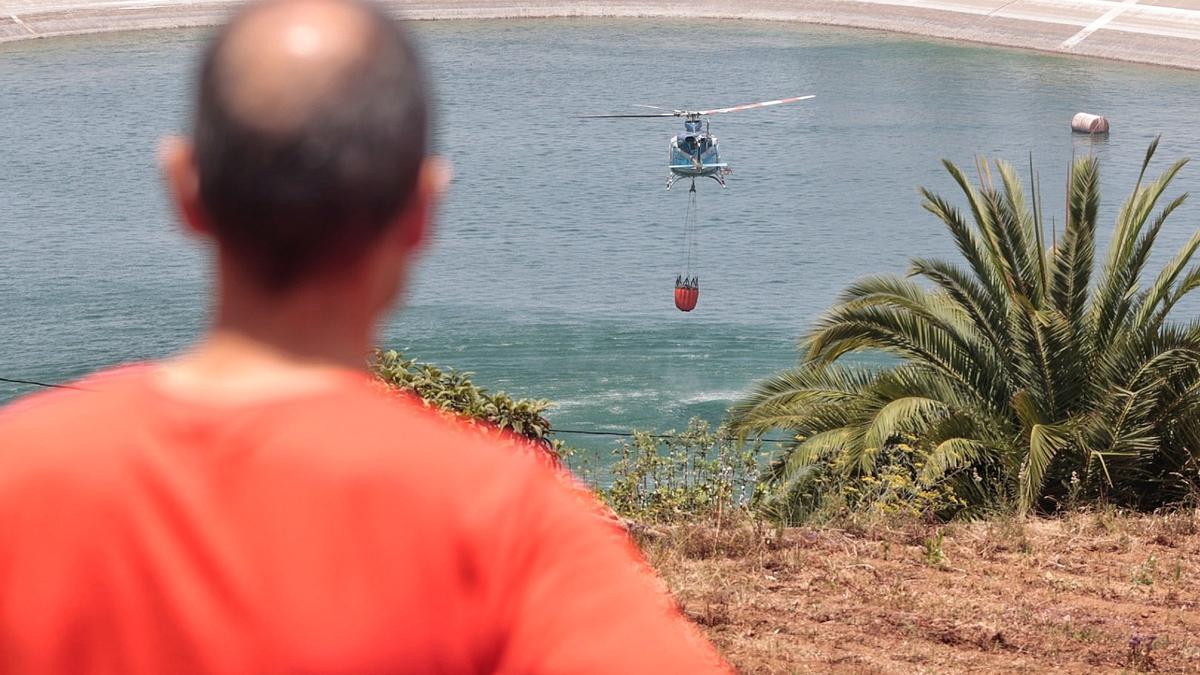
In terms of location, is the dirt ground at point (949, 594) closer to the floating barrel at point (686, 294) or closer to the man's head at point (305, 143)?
the man's head at point (305, 143)

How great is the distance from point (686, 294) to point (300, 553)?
1396 inches

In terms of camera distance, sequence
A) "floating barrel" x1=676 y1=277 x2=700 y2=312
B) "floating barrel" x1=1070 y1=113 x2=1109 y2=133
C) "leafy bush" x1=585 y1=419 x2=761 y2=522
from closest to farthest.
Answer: "leafy bush" x1=585 y1=419 x2=761 y2=522, "floating barrel" x1=676 y1=277 x2=700 y2=312, "floating barrel" x1=1070 y1=113 x2=1109 y2=133

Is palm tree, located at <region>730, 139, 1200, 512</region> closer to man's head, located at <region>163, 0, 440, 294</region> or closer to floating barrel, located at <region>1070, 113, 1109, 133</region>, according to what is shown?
man's head, located at <region>163, 0, 440, 294</region>

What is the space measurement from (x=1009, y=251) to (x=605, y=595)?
49.5 ft

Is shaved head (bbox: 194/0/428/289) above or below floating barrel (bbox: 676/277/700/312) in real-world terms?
below

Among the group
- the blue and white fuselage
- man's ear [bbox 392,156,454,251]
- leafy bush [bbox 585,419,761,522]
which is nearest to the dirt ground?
leafy bush [bbox 585,419,761,522]

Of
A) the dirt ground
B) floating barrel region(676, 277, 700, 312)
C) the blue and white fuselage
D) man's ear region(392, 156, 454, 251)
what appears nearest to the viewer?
man's ear region(392, 156, 454, 251)

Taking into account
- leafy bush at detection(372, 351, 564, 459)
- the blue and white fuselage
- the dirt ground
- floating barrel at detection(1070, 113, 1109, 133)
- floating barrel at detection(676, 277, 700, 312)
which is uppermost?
floating barrel at detection(1070, 113, 1109, 133)

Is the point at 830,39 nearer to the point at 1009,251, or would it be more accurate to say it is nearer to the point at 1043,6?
the point at 1043,6

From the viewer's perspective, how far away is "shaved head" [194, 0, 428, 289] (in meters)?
1.08

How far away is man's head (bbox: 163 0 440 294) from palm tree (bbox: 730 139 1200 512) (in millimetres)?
12153

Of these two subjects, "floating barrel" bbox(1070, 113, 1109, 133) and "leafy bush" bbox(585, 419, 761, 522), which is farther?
"floating barrel" bbox(1070, 113, 1109, 133)

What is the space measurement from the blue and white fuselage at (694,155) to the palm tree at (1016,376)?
88.9 feet

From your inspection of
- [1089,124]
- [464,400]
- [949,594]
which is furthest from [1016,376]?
[1089,124]
